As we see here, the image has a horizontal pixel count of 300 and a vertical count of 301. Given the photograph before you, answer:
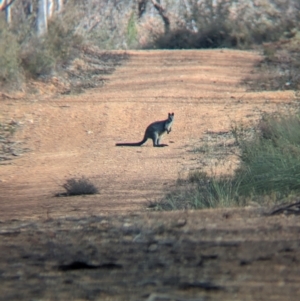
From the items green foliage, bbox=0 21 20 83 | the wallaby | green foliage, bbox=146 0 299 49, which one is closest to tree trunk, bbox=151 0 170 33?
green foliage, bbox=146 0 299 49

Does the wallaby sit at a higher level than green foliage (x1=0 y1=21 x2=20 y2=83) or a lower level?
lower

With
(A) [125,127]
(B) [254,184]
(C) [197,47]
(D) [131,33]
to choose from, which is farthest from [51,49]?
(B) [254,184]

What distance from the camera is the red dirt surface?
19.2 ft

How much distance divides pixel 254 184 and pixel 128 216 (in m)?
1.58

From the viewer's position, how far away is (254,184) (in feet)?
Result: 30.9

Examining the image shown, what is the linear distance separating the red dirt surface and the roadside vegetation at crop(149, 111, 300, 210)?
0.50m

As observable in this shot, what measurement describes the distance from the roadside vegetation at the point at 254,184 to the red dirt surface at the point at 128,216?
496 millimetres

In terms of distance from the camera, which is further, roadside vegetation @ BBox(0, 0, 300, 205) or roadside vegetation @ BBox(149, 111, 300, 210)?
roadside vegetation @ BBox(0, 0, 300, 205)

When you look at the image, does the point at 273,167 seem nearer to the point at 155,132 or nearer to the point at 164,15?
the point at 155,132

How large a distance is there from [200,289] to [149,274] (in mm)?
543

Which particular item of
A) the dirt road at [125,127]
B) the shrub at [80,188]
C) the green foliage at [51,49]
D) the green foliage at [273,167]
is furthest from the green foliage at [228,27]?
the green foliage at [273,167]

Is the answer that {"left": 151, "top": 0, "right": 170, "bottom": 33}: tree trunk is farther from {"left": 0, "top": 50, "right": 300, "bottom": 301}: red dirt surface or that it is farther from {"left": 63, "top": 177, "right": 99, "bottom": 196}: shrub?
{"left": 63, "top": 177, "right": 99, "bottom": 196}: shrub

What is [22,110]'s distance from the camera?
19.5 m

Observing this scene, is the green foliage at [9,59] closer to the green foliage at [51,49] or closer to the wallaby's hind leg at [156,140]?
the green foliage at [51,49]
